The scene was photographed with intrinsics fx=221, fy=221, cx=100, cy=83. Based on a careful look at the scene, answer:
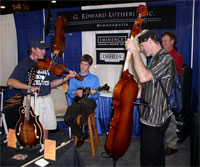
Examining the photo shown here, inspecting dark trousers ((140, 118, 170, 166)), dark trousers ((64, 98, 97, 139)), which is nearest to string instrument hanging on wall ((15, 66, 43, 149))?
dark trousers ((64, 98, 97, 139))

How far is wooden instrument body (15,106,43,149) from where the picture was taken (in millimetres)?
2367

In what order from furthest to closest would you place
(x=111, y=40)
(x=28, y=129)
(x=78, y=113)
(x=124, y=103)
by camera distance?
(x=111, y=40) → (x=78, y=113) → (x=28, y=129) → (x=124, y=103)

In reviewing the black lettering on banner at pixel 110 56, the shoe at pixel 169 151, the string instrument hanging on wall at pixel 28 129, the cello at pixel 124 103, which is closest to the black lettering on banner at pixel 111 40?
the black lettering on banner at pixel 110 56

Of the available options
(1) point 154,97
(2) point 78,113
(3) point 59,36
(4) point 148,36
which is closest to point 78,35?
(3) point 59,36

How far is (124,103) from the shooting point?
7.27 ft

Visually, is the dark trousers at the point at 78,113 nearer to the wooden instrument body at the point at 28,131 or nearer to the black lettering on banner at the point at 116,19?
the wooden instrument body at the point at 28,131

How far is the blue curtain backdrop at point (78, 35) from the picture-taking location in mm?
3695

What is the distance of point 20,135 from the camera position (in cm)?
237

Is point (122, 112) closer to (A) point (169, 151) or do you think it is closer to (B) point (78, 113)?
(B) point (78, 113)

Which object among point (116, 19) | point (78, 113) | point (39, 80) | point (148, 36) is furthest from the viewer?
point (116, 19)

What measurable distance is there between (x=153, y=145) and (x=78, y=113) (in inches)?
53.0

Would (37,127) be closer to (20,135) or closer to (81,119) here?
(20,135)

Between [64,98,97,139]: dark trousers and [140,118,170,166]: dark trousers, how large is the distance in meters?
1.15

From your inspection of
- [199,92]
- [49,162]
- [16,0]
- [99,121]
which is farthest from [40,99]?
[16,0]
